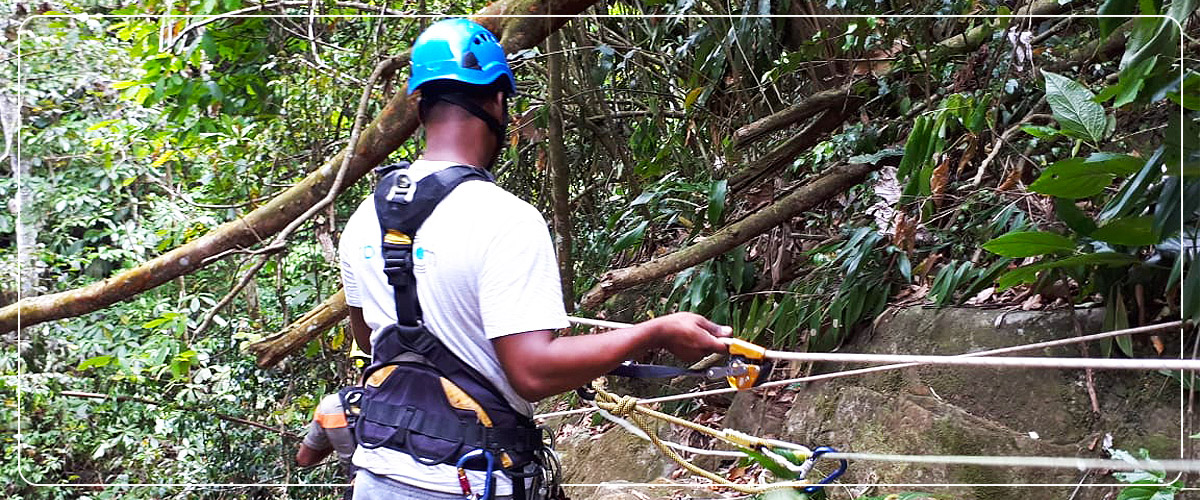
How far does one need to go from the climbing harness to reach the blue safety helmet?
14cm

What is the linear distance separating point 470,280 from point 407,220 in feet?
0.39

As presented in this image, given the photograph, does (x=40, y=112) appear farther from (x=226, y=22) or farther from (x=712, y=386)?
(x=712, y=386)

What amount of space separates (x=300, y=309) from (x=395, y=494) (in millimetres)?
2982

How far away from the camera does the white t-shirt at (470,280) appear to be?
1196 mm

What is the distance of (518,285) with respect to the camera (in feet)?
3.90

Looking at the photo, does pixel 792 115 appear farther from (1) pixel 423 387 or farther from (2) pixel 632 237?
(1) pixel 423 387

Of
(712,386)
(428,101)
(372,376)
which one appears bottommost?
(712,386)

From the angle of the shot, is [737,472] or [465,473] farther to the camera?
[737,472]

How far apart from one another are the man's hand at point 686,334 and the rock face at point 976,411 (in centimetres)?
120

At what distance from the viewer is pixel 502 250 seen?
120cm

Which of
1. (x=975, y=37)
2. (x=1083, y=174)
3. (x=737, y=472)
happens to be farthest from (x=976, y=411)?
(x=975, y=37)

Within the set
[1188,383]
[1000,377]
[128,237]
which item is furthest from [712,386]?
[128,237]

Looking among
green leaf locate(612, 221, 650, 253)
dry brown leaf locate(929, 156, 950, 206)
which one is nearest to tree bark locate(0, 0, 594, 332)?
green leaf locate(612, 221, 650, 253)

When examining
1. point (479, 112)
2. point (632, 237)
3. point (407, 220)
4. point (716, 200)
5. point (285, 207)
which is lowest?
point (632, 237)
